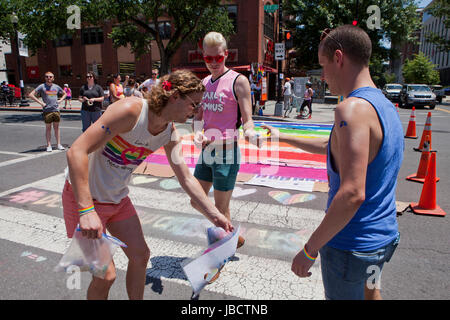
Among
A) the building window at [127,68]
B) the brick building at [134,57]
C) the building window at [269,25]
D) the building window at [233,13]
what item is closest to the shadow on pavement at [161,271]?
the brick building at [134,57]

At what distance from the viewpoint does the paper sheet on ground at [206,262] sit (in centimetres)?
193

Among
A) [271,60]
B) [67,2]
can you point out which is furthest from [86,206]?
[271,60]

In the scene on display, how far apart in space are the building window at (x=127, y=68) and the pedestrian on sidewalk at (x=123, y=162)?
34.0 metres

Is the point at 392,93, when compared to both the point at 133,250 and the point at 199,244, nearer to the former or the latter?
the point at 199,244

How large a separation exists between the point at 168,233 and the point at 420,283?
262 centimetres

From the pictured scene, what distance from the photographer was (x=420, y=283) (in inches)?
116

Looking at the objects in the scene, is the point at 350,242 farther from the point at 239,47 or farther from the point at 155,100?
the point at 239,47

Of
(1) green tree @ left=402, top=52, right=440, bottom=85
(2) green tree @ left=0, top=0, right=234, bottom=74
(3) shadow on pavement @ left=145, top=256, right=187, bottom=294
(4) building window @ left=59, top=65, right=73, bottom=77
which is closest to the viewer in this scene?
(3) shadow on pavement @ left=145, top=256, right=187, bottom=294

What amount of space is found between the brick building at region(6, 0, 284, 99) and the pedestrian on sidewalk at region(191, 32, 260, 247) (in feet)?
80.8

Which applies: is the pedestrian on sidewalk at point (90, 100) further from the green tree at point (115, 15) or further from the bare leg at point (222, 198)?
the green tree at point (115, 15)

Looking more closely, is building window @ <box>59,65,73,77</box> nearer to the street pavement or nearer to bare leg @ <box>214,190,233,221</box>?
the street pavement

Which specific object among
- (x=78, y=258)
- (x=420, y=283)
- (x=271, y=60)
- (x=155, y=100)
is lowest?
(x=420, y=283)

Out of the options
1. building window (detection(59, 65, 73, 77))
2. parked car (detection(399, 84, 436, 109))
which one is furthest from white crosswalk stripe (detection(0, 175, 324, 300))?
building window (detection(59, 65, 73, 77))

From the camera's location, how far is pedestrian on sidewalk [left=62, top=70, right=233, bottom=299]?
5.99ft
